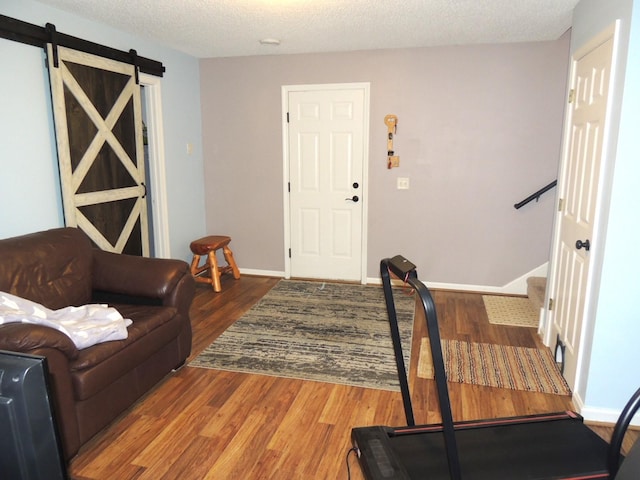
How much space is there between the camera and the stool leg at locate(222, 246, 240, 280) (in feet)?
16.5

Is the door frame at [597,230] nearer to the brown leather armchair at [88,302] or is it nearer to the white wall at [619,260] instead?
the white wall at [619,260]

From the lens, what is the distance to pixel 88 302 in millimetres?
2949

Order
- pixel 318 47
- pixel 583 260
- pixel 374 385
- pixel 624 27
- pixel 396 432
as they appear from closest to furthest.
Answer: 1. pixel 396 432
2. pixel 624 27
3. pixel 583 260
4. pixel 374 385
5. pixel 318 47

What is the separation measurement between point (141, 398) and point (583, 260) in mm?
2674

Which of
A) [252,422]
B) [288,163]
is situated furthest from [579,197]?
[288,163]

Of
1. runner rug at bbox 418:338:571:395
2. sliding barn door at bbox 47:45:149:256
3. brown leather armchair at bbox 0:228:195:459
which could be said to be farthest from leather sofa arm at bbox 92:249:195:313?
runner rug at bbox 418:338:571:395

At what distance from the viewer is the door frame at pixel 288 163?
4602mm

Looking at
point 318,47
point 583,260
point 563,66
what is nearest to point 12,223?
point 318,47

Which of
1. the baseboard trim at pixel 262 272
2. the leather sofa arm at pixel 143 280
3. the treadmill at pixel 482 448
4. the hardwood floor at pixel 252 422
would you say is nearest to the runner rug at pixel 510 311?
the hardwood floor at pixel 252 422

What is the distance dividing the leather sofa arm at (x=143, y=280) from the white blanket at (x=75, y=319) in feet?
1.03

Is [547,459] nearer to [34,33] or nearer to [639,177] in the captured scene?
[639,177]

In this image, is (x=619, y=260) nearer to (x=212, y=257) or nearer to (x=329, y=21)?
(x=329, y=21)

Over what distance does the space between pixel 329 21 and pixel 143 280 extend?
233 cm

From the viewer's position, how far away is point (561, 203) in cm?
321
